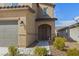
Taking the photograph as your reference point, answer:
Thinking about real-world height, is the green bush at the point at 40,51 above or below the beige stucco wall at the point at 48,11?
below

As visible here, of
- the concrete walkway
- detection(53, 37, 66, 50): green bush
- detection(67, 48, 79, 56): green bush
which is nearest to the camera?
detection(67, 48, 79, 56): green bush

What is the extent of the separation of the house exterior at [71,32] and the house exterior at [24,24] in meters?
0.41

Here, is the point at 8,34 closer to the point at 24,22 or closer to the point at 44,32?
the point at 24,22

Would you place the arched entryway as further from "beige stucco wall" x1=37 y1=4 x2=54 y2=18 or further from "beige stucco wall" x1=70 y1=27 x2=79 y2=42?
"beige stucco wall" x1=70 y1=27 x2=79 y2=42

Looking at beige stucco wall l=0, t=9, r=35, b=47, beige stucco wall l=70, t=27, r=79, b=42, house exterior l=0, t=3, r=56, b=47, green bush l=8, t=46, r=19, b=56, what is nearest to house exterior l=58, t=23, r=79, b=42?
beige stucco wall l=70, t=27, r=79, b=42

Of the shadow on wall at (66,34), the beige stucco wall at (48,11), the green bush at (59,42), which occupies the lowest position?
the green bush at (59,42)

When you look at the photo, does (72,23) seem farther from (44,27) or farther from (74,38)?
(44,27)

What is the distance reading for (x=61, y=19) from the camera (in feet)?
39.6

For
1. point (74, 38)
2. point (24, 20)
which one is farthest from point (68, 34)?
point (24, 20)

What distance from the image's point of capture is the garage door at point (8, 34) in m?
12.8

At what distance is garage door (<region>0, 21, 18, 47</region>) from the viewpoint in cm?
1279

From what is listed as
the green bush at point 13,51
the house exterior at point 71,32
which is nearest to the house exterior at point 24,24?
the house exterior at point 71,32

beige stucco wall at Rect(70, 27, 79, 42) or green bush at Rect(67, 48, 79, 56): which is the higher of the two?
beige stucco wall at Rect(70, 27, 79, 42)

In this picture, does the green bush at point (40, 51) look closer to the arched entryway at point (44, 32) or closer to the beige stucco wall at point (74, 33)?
the arched entryway at point (44, 32)
